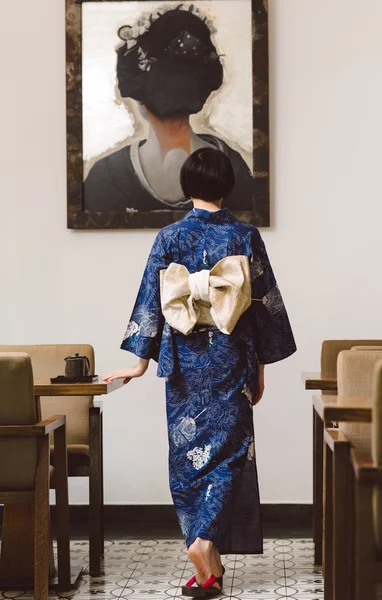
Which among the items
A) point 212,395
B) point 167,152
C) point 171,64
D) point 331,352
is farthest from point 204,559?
point 171,64

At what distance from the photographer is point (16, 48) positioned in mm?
4234

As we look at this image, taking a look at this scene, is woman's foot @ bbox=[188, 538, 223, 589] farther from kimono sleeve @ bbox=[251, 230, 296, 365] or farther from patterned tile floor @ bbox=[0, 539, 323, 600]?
kimono sleeve @ bbox=[251, 230, 296, 365]

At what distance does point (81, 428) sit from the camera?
3.57 m

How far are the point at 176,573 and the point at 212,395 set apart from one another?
2.55 feet

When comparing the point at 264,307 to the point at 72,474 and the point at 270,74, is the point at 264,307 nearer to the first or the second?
the point at 72,474

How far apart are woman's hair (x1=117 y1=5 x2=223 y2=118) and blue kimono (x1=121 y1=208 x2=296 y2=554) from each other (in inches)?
49.4

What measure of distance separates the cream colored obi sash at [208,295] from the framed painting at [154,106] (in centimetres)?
118

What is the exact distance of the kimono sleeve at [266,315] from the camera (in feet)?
10.3

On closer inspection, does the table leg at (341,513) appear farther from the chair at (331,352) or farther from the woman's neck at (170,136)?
the woman's neck at (170,136)

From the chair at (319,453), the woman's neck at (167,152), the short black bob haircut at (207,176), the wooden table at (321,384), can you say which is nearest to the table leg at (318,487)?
the chair at (319,453)

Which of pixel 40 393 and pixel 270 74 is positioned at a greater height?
pixel 270 74

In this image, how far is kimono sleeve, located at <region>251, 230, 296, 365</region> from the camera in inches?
123

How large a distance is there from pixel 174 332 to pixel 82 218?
1.31 metres

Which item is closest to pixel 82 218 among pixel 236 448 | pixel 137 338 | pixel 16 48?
pixel 16 48
